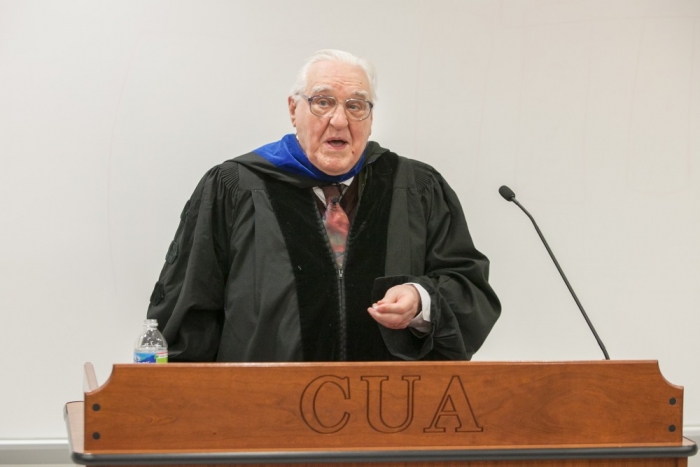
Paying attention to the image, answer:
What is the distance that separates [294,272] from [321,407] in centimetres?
90

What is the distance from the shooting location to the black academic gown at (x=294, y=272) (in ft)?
8.58

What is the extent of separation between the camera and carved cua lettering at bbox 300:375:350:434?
1790mm

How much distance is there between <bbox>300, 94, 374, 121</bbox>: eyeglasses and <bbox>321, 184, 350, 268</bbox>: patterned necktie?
10.4 inches

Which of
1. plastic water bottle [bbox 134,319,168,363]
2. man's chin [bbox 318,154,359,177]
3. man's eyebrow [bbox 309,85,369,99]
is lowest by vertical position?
plastic water bottle [bbox 134,319,168,363]

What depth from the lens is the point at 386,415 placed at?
1808mm

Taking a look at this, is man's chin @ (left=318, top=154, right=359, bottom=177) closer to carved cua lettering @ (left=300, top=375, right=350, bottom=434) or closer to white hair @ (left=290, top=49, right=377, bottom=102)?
white hair @ (left=290, top=49, right=377, bottom=102)

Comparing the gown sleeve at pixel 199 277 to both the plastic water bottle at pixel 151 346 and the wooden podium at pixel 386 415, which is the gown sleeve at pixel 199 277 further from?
the wooden podium at pixel 386 415

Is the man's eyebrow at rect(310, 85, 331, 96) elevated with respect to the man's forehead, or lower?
lower

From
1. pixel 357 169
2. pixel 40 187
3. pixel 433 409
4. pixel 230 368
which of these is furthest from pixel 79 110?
pixel 433 409

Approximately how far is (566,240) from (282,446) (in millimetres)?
2042

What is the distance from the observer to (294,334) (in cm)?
261

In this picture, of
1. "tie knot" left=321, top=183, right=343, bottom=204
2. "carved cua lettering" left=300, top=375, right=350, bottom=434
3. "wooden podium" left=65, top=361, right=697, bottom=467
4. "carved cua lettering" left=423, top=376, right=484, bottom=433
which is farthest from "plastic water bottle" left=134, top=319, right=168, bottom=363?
"carved cua lettering" left=423, top=376, right=484, bottom=433

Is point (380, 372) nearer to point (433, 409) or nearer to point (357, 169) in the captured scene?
point (433, 409)

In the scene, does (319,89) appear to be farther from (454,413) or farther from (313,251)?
(454,413)
